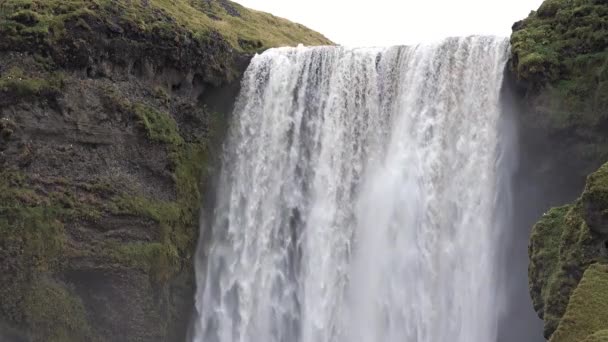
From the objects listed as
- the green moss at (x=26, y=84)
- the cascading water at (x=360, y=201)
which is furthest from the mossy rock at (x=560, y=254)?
the green moss at (x=26, y=84)

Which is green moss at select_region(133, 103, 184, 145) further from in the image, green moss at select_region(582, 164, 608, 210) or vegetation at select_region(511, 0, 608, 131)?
green moss at select_region(582, 164, 608, 210)

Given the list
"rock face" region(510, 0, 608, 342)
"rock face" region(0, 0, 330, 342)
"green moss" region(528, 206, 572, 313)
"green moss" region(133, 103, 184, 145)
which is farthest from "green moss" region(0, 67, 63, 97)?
"green moss" region(528, 206, 572, 313)

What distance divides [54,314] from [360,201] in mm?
12485

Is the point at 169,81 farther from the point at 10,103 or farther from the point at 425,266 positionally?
the point at 425,266

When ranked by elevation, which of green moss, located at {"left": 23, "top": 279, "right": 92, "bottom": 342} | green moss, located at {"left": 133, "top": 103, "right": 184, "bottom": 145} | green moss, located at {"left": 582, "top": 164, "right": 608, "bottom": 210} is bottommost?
green moss, located at {"left": 23, "top": 279, "right": 92, "bottom": 342}

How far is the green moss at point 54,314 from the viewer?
26188mm

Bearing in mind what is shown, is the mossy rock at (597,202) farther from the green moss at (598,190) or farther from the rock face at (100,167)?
the rock face at (100,167)

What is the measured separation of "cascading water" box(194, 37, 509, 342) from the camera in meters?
27.3

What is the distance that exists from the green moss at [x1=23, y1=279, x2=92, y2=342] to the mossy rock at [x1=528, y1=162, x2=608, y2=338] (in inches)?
640

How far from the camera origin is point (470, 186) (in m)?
27.6

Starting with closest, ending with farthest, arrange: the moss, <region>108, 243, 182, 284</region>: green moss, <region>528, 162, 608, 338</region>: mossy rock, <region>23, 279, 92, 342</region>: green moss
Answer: the moss
<region>528, 162, 608, 338</region>: mossy rock
<region>23, 279, 92, 342</region>: green moss
<region>108, 243, 182, 284</region>: green moss

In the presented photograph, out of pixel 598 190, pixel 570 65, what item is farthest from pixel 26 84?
pixel 598 190

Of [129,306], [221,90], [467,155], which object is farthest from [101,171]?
[467,155]

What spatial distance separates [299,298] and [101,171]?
31.0 feet
